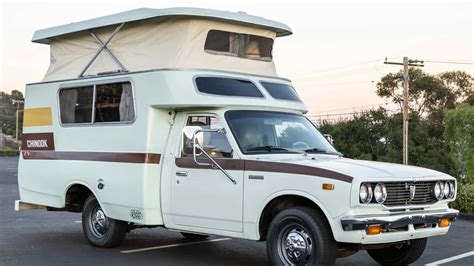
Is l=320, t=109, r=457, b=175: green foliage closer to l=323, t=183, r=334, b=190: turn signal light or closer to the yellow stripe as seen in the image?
the yellow stripe

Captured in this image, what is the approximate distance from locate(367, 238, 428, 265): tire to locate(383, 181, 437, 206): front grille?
0.74 meters

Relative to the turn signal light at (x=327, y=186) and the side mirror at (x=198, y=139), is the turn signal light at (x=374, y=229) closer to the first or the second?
the turn signal light at (x=327, y=186)

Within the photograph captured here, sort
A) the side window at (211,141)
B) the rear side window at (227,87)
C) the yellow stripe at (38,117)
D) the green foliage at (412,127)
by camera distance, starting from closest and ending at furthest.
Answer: the side window at (211,141), the rear side window at (227,87), the yellow stripe at (38,117), the green foliage at (412,127)

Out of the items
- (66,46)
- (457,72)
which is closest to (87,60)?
(66,46)

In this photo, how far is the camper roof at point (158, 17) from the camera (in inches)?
329

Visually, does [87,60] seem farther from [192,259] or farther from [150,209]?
[192,259]

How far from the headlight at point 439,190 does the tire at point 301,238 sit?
1457mm

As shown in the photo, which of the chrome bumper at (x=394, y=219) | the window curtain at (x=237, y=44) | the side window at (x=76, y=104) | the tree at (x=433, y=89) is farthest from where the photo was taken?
the tree at (x=433, y=89)

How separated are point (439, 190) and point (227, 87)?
2.97 m

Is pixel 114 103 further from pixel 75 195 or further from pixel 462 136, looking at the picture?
pixel 462 136

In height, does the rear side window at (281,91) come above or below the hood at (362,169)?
above

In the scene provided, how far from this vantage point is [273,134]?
26.0 feet

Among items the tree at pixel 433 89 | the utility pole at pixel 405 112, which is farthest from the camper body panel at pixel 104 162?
the tree at pixel 433 89

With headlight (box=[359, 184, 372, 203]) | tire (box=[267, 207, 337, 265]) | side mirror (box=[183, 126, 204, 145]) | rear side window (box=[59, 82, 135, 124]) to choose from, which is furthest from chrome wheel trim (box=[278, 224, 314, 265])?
rear side window (box=[59, 82, 135, 124])
